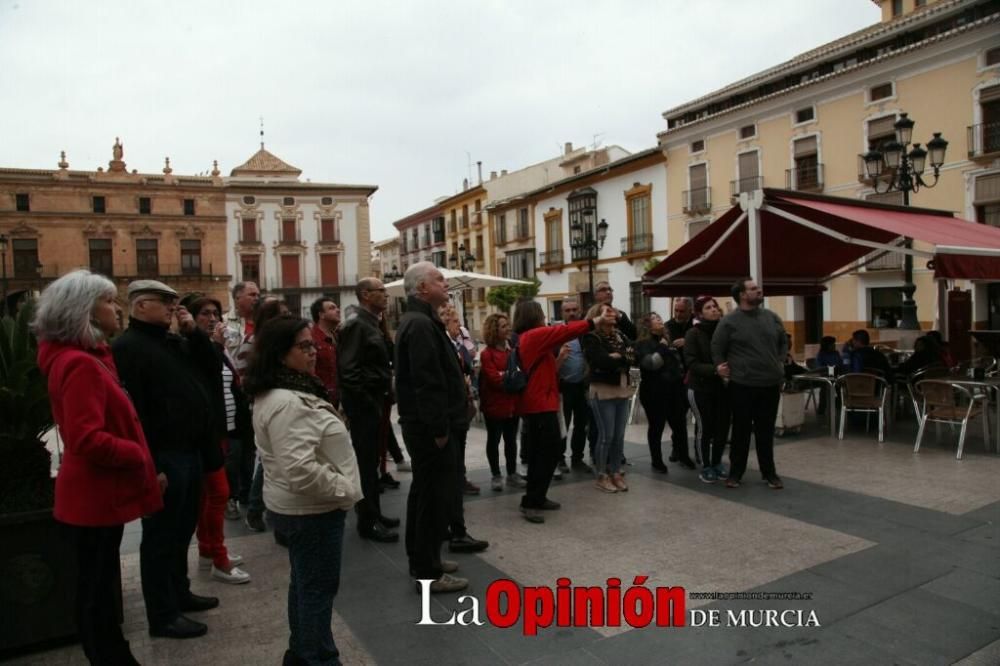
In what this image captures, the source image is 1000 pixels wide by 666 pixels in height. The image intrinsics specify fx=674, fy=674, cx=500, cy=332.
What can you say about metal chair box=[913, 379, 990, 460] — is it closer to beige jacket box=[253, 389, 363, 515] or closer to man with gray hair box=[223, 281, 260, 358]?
beige jacket box=[253, 389, 363, 515]

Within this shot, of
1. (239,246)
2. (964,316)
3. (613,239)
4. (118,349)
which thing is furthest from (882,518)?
(239,246)

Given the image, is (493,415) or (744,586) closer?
(744,586)

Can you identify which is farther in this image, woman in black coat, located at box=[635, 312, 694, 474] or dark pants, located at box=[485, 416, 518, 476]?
woman in black coat, located at box=[635, 312, 694, 474]

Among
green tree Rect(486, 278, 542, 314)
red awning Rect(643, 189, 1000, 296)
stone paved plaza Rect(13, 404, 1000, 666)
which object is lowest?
stone paved plaza Rect(13, 404, 1000, 666)

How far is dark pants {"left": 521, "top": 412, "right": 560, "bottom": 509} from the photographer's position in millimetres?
4846

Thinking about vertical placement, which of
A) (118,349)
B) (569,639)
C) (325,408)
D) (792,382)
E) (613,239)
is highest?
(613,239)

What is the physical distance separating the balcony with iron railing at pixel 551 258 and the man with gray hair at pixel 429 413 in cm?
3377

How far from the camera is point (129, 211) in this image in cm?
4444

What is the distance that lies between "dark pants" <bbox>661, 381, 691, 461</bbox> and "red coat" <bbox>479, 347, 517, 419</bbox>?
1548mm

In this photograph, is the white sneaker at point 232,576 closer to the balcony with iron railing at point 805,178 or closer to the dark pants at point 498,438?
the dark pants at point 498,438

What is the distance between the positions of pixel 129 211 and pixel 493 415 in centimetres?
4671

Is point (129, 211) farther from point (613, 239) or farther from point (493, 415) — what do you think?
point (493, 415)

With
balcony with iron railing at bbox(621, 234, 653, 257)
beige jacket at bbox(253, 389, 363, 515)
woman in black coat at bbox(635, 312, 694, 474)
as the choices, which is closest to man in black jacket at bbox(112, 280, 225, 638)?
beige jacket at bbox(253, 389, 363, 515)

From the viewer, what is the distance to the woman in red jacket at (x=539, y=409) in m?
4.84
